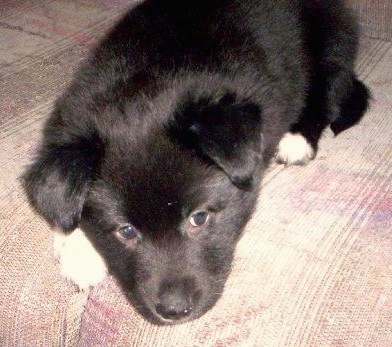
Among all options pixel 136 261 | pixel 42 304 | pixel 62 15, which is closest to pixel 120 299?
pixel 136 261

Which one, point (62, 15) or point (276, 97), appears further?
point (62, 15)

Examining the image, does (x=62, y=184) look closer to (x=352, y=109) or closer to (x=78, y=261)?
(x=78, y=261)

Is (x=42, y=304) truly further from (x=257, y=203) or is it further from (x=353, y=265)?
(x=353, y=265)

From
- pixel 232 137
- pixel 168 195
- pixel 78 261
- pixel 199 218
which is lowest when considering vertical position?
pixel 78 261

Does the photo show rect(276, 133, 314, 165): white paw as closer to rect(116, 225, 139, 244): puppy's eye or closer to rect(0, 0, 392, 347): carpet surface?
rect(0, 0, 392, 347): carpet surface

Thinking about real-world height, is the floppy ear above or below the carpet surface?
above

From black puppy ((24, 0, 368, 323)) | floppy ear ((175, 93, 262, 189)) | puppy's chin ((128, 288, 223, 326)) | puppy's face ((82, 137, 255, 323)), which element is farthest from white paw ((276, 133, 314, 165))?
puppy's chin ((128, 288, 223, 326))

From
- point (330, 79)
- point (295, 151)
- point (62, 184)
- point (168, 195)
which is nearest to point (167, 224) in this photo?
point (168, 195)
